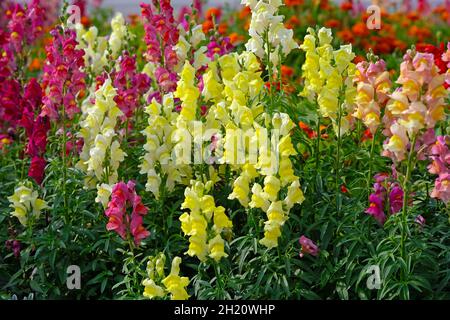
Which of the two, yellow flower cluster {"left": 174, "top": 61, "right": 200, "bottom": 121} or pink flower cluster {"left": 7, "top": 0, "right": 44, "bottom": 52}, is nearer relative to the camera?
yellow flower cluster {"left": 174, "top": 61, "right": 200, "bottom": 121}

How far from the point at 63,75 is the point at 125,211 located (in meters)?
1.06

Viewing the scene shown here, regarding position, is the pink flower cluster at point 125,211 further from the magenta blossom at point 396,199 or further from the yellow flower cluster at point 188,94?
the magenta blossom at point 396,199

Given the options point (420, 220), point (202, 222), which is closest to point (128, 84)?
point (202, 222)

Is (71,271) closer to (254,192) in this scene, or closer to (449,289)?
(254,192)

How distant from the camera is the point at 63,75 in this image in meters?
5.78

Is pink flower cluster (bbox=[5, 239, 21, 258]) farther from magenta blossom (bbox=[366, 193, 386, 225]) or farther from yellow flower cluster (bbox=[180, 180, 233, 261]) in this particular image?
magenta blossom (bbox=[366, 193, 386, 225])

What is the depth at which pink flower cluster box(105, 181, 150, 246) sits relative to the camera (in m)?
5.07

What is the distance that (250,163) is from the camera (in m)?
5.09

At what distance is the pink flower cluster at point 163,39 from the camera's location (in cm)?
620

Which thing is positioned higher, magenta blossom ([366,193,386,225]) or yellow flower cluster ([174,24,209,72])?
yellow flower cluster ([174,24,209,72])

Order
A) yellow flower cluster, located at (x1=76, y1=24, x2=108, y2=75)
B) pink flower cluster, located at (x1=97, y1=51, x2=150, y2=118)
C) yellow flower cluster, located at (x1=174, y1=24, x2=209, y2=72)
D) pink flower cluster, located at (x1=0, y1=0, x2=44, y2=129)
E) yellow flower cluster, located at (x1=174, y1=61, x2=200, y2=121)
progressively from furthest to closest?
yellow flower cluster, located at (x1=76, y1=24, x2=108, y2=75) → pink flower cluster, located at (x1=0, y1=0, x2=44, y2=129) → pink flower cluster, located at (x1=97, y1=51, x2=150, y2=118) → yellow flower cluster, located at (x1=174, y1=24, x2=209, y2=72) → yellow flower cluster, located at (x1=174, y1=61, x2=200, y2=121)

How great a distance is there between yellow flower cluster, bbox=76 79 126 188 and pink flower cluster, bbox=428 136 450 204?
1687 millimetres

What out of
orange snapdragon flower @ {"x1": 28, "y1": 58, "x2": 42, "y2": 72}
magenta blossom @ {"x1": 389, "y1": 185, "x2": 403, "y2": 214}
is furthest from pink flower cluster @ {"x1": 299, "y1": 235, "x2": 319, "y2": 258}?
orange snapdragon flower @ {"x1": 28, "y1": 58, "x2": 42, "y2": 72}
